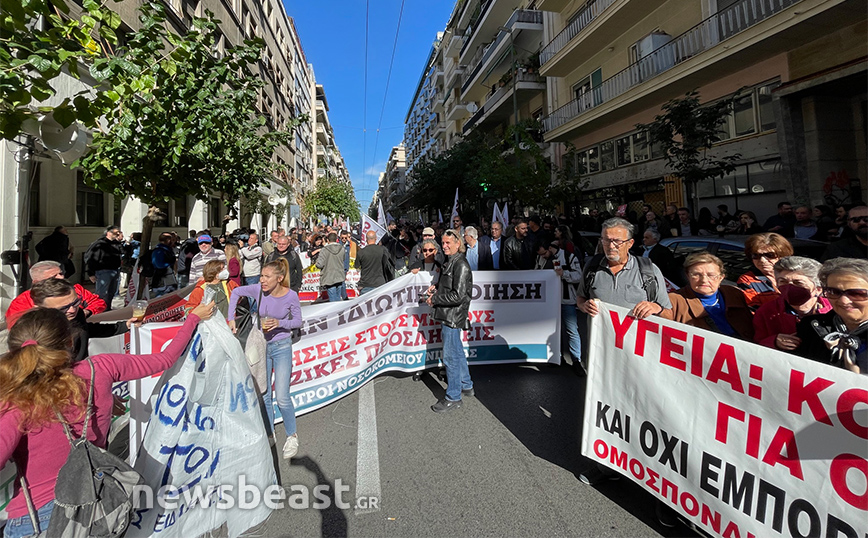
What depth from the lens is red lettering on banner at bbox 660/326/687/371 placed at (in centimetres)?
251

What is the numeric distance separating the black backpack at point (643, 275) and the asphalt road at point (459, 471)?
1.30m

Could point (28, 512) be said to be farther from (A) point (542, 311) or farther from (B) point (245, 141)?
(B) point (245, 141)

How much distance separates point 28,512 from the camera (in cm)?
173

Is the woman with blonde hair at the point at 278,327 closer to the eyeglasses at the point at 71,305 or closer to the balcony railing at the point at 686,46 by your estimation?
Result: the eyeglasses at the point at 71,305

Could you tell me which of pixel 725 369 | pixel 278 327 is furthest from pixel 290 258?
pixel 725 369

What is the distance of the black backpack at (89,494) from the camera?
5.42ft

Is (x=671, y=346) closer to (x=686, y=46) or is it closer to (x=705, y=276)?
(x=705, y=276)

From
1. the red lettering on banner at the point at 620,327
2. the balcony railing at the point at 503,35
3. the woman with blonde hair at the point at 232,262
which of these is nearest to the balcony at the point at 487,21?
the balcony railing at the point at 503,35

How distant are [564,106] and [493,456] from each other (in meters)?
19.6

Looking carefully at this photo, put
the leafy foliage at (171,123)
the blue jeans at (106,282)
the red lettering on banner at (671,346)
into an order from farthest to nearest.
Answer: the blue jeans at (106,282), the leafy foliage at (171,123), the red lettering on banner at (671,346)

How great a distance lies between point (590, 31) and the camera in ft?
Result: 55.1

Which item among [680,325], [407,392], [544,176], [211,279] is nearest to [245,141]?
[211,279]

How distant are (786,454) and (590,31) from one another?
18520mm

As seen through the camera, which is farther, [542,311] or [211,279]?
[542,311]
